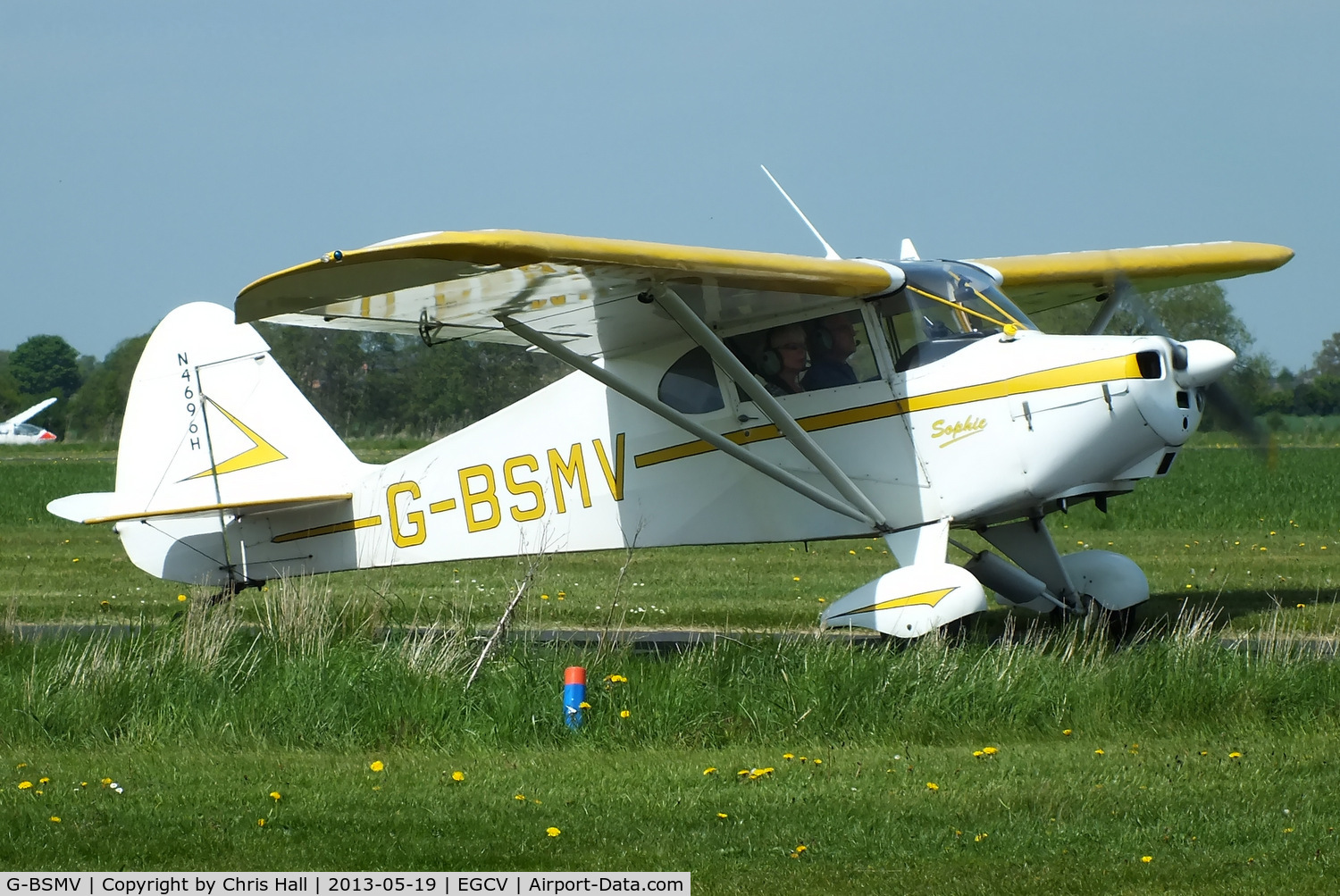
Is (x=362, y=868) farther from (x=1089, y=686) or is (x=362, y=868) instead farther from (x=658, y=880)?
(x=1089, y=686)

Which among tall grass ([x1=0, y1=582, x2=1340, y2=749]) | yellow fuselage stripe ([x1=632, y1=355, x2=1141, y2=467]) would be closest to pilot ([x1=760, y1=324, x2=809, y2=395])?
yellow fuselage stripe ([x1=632, y1=355, x2=1141, y2=467])

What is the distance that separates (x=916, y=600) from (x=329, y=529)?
5284 millimetres

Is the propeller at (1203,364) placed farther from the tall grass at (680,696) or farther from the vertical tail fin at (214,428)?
the vertical tail fin at (214,428)

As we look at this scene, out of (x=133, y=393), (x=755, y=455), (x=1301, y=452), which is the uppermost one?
(x=133, y=393)

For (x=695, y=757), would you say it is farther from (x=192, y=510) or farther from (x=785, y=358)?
(x=192, y=510)

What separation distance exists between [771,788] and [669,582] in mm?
8872

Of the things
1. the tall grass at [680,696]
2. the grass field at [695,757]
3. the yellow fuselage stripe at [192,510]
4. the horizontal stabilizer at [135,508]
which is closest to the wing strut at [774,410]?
the grass field at [695,757]

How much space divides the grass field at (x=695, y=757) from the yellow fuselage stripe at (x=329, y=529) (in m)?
1.12

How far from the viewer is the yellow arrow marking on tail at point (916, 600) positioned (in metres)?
8.74

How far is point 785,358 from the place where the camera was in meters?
9.76

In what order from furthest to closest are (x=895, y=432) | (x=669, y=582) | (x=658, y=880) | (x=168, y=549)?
1. (x=669, y=582)
2. (x=168, y=549)
3. (x=895, y=432)
4. (x=658, y=880)

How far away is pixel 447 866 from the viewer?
5078 mm

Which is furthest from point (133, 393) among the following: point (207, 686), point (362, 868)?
point (362, 868)

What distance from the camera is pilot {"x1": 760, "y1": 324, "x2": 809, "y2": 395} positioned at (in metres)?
9.71
